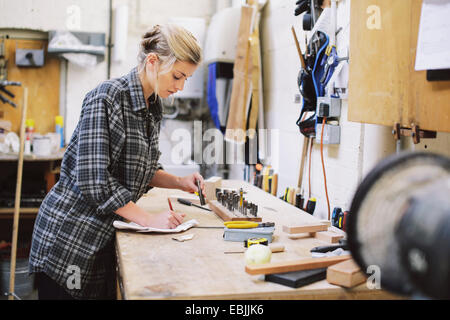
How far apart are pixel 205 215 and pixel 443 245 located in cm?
133

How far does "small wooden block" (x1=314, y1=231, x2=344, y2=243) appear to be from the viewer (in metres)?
1.47

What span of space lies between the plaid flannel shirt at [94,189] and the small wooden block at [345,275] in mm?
697

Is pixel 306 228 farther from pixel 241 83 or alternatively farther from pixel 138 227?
pixel 241 83

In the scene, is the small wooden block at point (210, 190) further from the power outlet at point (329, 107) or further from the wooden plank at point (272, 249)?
the wooden plank at point (272, 249)

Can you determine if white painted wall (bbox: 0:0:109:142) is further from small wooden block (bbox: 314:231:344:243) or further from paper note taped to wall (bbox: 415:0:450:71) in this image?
paper note taped to wall (bbox: 415:0:450:71)

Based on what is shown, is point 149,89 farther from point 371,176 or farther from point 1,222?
point 1,222

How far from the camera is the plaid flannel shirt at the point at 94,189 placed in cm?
142

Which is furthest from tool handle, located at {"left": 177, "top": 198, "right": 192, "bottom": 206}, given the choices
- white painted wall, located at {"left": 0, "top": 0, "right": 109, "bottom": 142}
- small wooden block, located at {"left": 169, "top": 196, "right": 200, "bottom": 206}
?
white painted wall, located at {"left": 0, "top": 0, "right": 109, "bottom": 142}

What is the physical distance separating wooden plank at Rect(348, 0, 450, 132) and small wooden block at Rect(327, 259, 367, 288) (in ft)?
1.54

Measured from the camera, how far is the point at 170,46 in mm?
1515

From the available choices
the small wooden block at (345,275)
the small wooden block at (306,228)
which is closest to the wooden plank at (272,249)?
the small wooden block at (306,228)

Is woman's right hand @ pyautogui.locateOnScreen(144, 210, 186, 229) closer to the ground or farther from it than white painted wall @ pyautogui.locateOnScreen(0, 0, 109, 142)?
closer to the ground

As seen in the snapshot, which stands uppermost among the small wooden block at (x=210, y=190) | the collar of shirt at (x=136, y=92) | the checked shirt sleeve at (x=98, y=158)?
the collar of shirt at (x=136, y=92)
